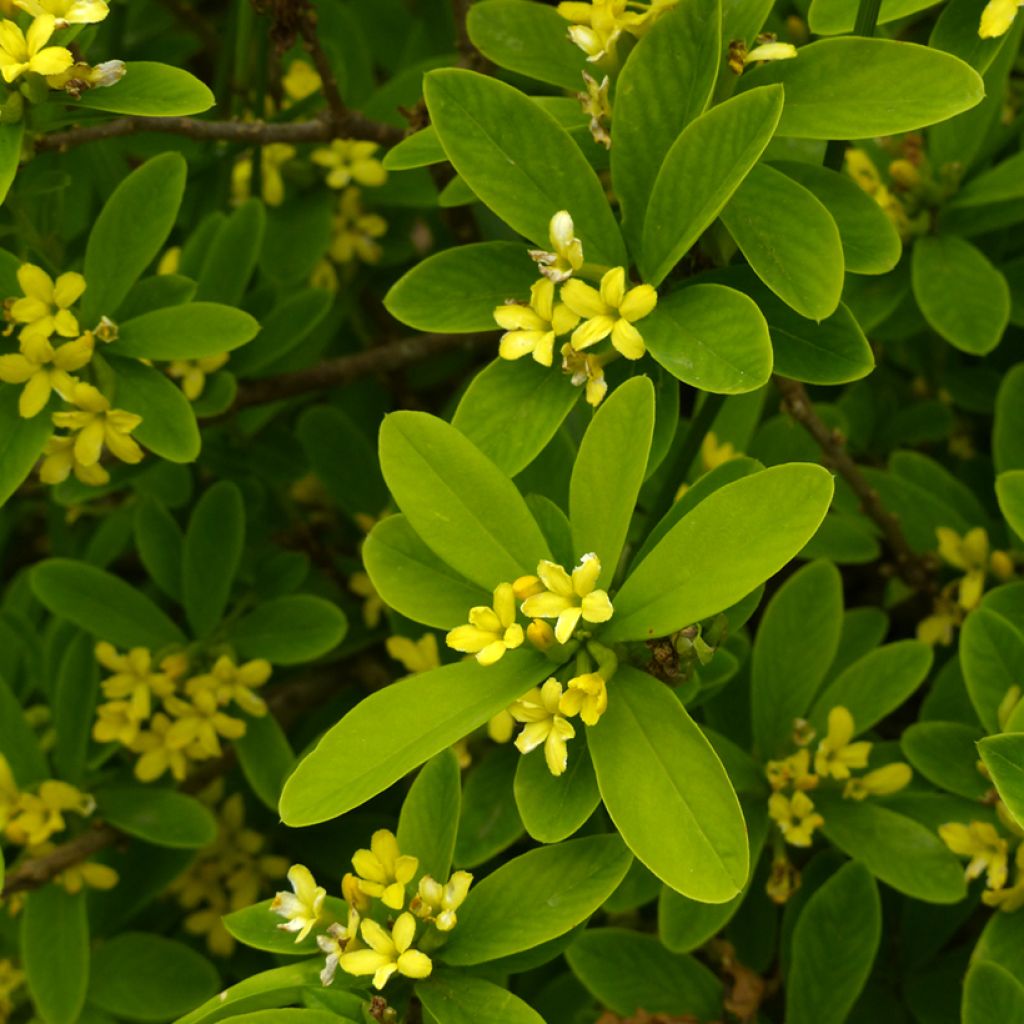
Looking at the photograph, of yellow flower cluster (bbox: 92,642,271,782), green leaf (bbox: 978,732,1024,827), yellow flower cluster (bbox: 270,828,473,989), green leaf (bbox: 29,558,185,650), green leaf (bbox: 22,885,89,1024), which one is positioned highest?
green leaf (bbox: 978,732,1024,827)

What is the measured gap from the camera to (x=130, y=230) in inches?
51.9

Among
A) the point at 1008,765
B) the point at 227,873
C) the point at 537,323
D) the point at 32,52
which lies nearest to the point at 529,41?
the point at 537,323

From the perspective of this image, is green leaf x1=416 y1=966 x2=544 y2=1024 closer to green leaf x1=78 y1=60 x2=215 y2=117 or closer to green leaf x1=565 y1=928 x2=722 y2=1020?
green leaf x1=565 y1=928 x2=722 y2=1020

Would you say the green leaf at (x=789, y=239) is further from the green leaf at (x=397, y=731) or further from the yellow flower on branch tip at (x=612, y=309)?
the green leaf at (x=397, y=731)

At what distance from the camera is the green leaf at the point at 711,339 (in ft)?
3.13

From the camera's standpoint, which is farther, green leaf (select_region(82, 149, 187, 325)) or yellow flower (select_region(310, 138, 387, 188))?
yellow flower (select_region(310, 138, 387, 188))

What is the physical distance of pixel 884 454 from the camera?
1776 millimetres

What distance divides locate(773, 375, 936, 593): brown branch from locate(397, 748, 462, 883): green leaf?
0.50m

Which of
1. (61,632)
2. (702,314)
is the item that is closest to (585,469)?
(702,314)

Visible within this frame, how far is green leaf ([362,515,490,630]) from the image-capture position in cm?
104

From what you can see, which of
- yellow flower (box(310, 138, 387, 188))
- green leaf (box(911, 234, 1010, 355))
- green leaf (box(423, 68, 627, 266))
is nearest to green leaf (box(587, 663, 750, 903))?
green leaf (box(423, 68, 627, 266))

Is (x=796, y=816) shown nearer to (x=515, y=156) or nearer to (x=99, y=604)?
(x=515, y=156)

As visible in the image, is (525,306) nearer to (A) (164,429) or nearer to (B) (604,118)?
(B) (604,118)

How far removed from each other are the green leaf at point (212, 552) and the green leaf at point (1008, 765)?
0.88m
